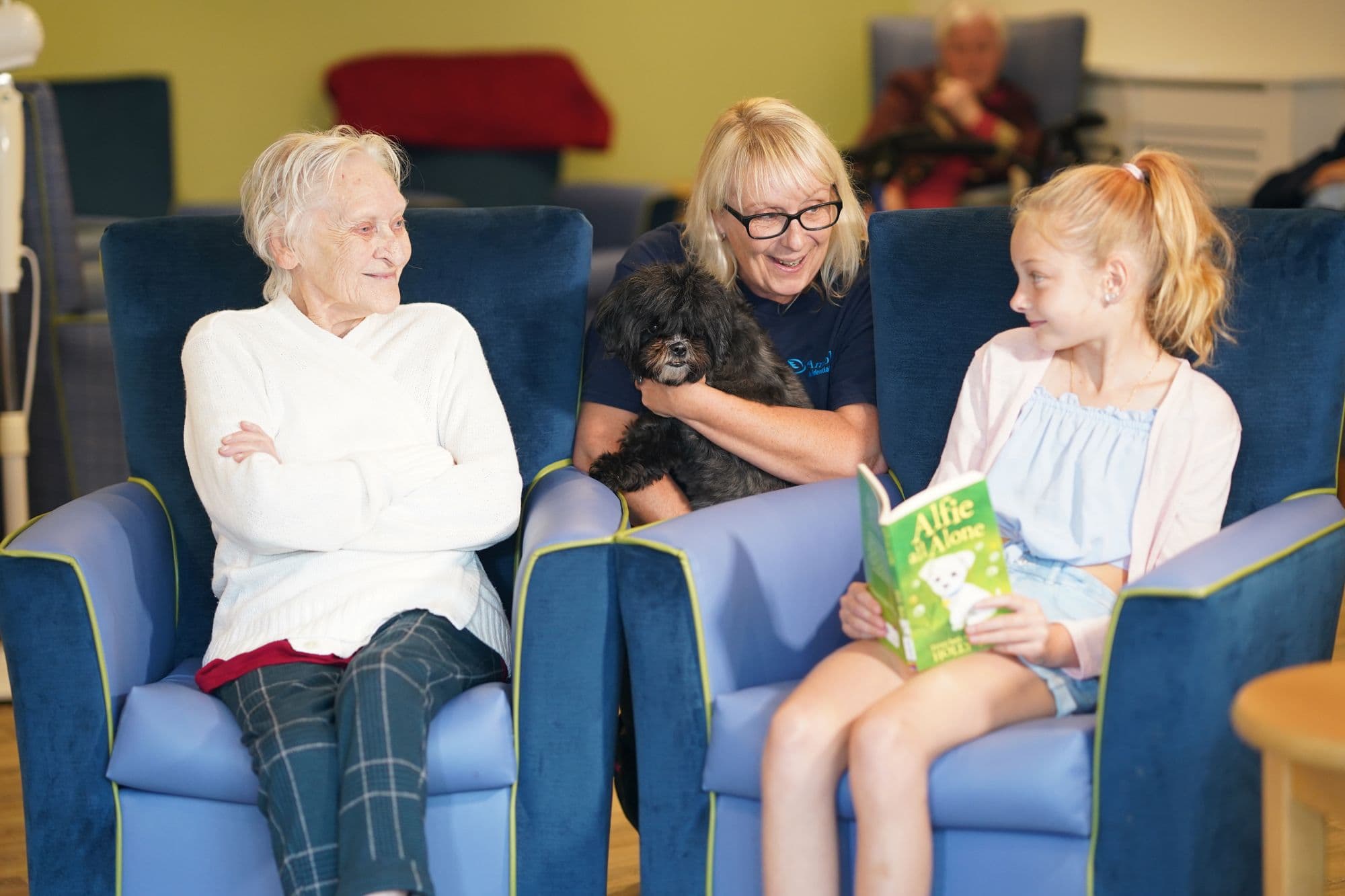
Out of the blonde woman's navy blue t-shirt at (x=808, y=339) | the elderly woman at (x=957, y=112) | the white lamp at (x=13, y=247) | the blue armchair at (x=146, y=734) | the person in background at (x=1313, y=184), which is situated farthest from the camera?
the elderly woman at (x=957, y=112)

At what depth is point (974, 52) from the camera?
5480 millimetres

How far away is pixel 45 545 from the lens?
185cm

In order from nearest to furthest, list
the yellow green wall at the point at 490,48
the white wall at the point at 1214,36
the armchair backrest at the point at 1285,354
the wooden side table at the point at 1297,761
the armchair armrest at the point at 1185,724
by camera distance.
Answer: the wooden side table at the point at 1297,761
the armchair armrest at the point at 1185,724
the armchair backrest at the point at 1285,354
the white wall at the point at 1214,36
the yellow green wall at the point at 490,48

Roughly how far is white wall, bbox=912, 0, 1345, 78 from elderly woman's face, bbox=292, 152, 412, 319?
379 cm

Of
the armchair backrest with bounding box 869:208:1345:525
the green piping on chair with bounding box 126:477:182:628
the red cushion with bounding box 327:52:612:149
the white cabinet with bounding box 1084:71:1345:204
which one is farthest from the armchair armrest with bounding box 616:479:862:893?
the red cushion with bounding box 327:52:612:149

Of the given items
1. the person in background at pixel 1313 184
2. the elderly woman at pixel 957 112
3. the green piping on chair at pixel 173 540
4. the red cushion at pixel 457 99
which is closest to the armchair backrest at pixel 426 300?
the green piping on chair at pixel 173 540

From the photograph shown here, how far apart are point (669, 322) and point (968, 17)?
3.79 m

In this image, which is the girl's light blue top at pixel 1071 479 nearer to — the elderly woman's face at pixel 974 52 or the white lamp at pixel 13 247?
the white lamp at pixel 13 247

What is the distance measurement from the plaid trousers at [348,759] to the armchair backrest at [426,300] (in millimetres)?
428

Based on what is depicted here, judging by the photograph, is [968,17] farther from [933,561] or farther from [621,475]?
[933,561]

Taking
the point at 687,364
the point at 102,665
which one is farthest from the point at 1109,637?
the point at 102,665

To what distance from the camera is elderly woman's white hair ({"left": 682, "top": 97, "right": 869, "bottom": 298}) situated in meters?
2.16

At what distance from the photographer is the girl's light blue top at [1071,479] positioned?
6.02ft

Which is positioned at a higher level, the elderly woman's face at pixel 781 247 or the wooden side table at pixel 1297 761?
the elderly woman's face at pixel 781 247
